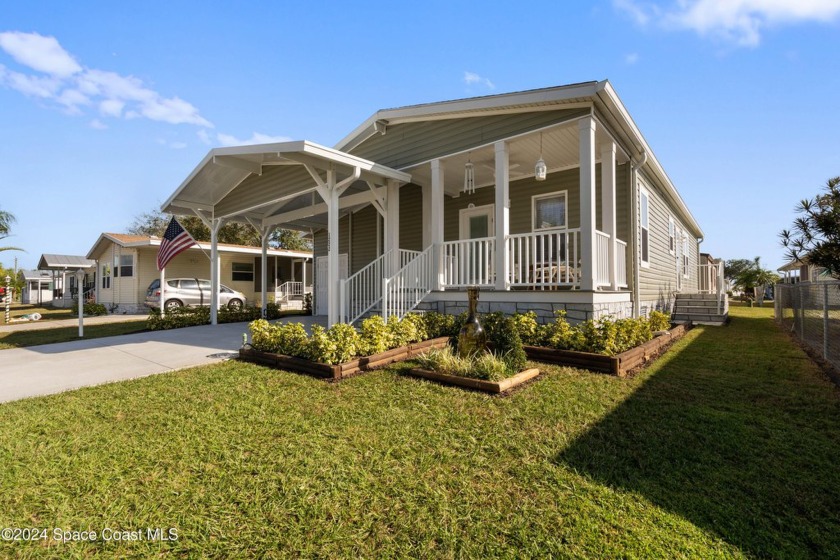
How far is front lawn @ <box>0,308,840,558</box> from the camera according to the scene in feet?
6.00

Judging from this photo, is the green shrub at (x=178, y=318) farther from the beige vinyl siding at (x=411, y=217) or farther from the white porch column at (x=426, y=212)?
the white porch column at (x=426, y=212)

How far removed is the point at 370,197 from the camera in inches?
316

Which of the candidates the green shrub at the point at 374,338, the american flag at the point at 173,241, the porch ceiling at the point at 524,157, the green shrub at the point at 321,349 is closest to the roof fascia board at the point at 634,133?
the porch ceiling at the point at 524,157

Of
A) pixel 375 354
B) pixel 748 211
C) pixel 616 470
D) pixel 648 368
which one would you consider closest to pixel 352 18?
pixel 375 354

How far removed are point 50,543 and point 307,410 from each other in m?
1.80

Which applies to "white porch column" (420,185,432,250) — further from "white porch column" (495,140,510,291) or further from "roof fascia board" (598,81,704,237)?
"roof fascia board" (598,81,704,237)

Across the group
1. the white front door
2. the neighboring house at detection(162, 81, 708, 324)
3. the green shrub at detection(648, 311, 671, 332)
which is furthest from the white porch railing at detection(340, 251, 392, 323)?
the green shrub at detection(648, 311, 671, 332)

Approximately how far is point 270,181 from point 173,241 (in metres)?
3.04

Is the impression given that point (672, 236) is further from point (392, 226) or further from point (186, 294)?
point (186, 294)

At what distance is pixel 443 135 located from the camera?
7.64 meters

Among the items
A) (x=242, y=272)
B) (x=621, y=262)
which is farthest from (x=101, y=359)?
(x=242, y=272)

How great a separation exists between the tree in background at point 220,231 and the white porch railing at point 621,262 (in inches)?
918

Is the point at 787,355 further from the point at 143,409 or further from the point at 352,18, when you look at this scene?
the point at 352,18

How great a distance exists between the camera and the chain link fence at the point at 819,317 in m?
4.97
